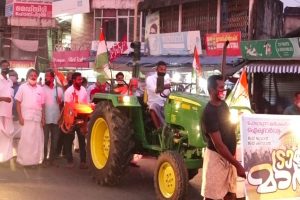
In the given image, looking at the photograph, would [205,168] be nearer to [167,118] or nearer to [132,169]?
[167,118]

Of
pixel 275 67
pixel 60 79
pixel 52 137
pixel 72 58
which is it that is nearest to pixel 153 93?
pixel 52 137

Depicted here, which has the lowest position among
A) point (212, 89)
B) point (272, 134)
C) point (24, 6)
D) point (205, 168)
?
point (205, 168)

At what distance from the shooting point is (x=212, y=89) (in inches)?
209

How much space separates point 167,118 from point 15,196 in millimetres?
2433

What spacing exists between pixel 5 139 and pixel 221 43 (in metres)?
12.1

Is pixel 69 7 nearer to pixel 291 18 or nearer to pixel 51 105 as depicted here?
pixel 291 18

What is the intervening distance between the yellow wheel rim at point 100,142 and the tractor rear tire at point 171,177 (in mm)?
1756

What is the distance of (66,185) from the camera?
27.2 feet

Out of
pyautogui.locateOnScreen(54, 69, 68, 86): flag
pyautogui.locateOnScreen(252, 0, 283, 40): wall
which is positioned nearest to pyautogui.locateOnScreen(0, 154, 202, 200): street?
pyautogui.locateOnScreen(54, 69, 68, 86): flag

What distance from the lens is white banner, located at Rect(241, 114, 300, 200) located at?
5.41m

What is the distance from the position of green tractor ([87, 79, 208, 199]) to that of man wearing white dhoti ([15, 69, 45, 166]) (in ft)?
3.85

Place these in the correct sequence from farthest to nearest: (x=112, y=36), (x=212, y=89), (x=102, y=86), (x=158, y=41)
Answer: (x=112, y=36) → (x=158, y=41) → (x=102, y=86) → (x=212, y=89)

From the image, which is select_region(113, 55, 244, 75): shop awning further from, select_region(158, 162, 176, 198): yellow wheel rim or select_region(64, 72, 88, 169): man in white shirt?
select_region(158, 162, 176, 198): yellow wheel rim

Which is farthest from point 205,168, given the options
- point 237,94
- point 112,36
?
point 112,36
